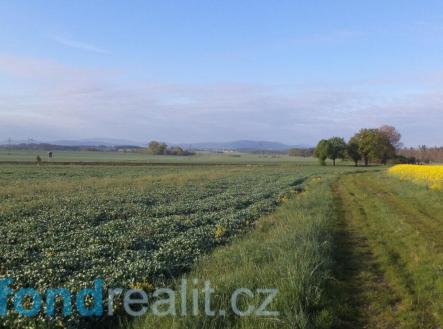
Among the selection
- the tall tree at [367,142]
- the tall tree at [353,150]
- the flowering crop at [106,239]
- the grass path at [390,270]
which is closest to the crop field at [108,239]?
the flowering crop at [106,239]

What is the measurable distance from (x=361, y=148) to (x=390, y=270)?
96.4 m

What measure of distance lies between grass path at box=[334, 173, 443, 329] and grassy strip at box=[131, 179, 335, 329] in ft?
1.73

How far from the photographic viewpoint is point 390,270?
869 centimetres

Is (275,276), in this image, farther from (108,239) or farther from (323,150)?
(323,150)

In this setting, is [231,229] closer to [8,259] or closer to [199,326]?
[8,259]

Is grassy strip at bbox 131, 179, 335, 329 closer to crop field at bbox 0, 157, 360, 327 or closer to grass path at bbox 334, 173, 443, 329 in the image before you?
grass path at bbox 334, 173, 443, 329

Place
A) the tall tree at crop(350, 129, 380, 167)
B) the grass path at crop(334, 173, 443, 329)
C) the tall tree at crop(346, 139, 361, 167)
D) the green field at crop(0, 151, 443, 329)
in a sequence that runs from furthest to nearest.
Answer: the tall tree at crop(346, 139, 361, 167), the tall tree at crop(350, 129, 380, 167), the grass path at crop(334, 173, 443, 329), the green field at crop(0, 151, 443, 329)

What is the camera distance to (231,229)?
43.5 feet

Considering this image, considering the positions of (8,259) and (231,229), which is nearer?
(8,259)

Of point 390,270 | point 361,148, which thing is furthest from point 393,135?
point 390,270

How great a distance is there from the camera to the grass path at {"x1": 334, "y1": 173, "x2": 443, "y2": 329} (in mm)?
6324

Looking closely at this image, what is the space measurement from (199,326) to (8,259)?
593 cm

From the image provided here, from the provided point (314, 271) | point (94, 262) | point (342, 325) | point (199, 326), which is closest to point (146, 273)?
point (94, 262)

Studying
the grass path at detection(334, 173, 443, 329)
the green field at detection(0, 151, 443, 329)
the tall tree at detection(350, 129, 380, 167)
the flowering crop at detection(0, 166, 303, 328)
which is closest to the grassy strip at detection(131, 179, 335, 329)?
the green field at detection(0, 151, 443, 329)
